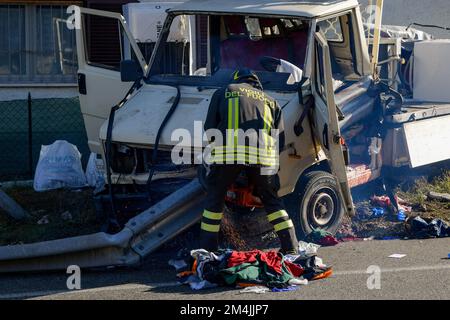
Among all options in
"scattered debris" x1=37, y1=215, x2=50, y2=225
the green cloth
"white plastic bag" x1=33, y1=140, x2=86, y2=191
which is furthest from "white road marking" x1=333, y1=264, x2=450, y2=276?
"white plastic bag" x1=33, y1=140, x2=86, y2=191

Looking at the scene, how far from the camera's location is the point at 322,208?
27.4 feet

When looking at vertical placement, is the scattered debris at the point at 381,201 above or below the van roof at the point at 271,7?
below

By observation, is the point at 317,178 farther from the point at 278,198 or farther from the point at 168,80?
the point at 168,80

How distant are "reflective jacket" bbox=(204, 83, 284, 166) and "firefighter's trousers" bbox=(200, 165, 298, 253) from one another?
120mm

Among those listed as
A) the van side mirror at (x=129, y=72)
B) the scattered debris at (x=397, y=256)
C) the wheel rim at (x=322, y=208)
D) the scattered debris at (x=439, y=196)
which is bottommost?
the scattered debris at (x=397, y=256)

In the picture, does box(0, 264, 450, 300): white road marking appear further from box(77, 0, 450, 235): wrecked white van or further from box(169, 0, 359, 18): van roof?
box(169, 0, 359, 18): van roof

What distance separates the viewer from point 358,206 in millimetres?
9297

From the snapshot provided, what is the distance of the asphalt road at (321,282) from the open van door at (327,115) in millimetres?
677

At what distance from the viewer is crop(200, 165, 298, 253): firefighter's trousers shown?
7.25m

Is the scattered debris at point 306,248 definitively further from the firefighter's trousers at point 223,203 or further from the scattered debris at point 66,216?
the scattered debris at point 66,216

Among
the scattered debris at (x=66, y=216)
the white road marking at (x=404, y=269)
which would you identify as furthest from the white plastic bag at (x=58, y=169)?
the white road marking at (x=404, y=269)

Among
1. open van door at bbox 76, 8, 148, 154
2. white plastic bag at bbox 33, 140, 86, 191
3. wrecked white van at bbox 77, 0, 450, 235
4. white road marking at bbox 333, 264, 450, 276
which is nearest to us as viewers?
white road marking at bbox 333, 264, 450, 276

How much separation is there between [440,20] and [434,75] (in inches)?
217

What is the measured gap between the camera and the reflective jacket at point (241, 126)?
23.5 feet
